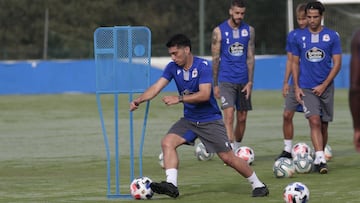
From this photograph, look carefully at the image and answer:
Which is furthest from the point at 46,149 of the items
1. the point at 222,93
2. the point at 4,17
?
Answer: the point at 4,17

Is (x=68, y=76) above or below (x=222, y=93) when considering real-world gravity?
below

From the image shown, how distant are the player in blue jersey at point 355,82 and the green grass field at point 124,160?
408 centimetres

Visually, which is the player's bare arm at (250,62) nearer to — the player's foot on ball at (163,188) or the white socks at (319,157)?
the white socks at (319,157)

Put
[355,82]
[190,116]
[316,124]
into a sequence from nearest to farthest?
1. [355,82]
2. [190,116]
3. [316,124]

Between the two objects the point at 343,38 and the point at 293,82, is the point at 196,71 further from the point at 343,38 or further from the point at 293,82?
the point at 343,38

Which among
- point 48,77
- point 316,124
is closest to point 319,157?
point 316,124

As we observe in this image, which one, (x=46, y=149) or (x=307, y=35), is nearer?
(x=307, y=35)

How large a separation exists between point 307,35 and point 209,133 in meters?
3.29

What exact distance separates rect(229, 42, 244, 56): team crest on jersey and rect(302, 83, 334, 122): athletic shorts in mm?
1590

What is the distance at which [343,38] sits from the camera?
5062cm

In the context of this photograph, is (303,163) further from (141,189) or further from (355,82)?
(355,82)

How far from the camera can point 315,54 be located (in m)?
13.8

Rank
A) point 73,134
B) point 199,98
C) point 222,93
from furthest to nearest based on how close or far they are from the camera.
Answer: point 73,134 → point 222,93 → point 199,98

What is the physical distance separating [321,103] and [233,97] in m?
1.69
